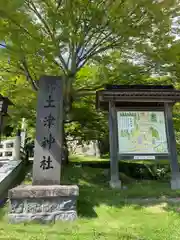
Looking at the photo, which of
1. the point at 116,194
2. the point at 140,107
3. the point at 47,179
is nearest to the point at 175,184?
the point at 116,194

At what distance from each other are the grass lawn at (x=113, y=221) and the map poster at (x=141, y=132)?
1.28 metres

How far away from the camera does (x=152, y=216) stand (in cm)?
487

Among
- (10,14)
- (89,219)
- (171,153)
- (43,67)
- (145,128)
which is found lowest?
(89,219)

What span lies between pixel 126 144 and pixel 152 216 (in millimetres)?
2815

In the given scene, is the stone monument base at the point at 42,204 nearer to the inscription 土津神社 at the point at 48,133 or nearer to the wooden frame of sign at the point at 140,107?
the inscription 土津神社 at the point at 48,133

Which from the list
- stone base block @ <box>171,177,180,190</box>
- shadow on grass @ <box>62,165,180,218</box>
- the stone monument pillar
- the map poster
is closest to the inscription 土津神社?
the stone monument pillar

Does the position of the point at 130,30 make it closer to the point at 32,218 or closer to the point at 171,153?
the point at 171,153

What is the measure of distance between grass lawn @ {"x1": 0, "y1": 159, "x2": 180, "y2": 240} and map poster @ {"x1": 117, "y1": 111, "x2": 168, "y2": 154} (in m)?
1.28

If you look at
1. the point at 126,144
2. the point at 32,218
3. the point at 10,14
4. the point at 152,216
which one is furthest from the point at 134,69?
the point at 32,218

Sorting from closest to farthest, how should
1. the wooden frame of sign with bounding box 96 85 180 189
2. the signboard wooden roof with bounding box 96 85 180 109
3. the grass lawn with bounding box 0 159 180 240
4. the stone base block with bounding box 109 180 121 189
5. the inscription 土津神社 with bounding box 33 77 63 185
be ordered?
the grass lawn with bounding box 0 159 180 240 → the inscription 土津神社 with bounding box 33 77 63 185 → the stone base block with bounding box 109 180 121 189 → the wooden frame of sign with bounding box 96 85 180 189 → the signboard wooden roof with bounding box 96 85 180 109

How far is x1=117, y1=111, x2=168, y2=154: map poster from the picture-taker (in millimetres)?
7309

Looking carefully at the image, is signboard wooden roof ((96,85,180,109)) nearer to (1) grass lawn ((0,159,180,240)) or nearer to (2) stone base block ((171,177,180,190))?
(2) stone base block ((171,177,180,190))

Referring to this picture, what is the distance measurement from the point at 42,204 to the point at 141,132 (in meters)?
4.22

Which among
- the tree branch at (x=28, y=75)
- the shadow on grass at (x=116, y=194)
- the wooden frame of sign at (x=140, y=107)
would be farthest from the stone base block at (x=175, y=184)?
the tree branch at (x=28, y=75)
